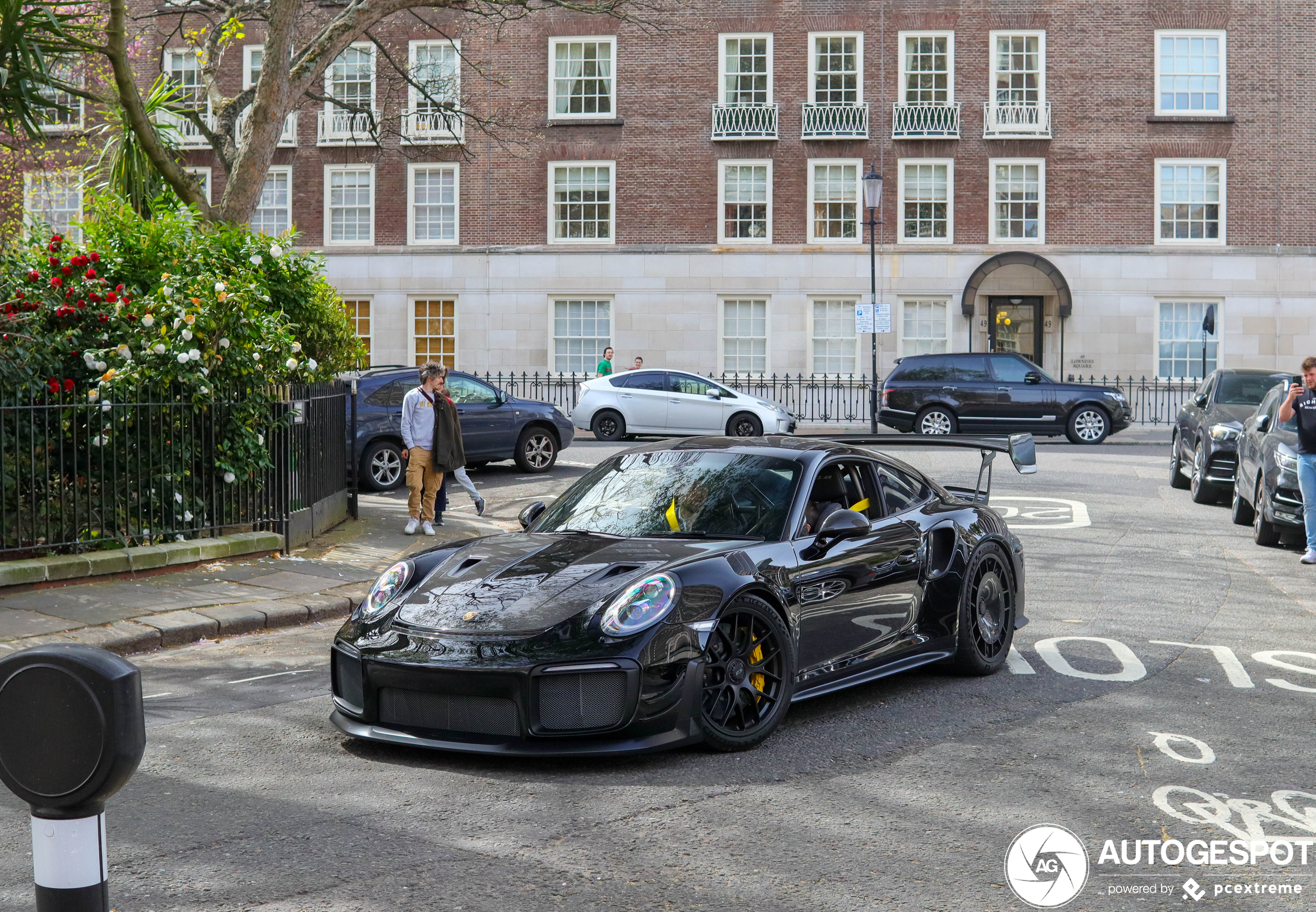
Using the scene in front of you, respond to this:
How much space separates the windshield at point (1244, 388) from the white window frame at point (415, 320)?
22260mm

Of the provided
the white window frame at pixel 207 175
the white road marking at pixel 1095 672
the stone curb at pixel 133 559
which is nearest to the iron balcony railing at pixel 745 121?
the white window frame at pixel 207 175

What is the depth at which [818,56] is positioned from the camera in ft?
114

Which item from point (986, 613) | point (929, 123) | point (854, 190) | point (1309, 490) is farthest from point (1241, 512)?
point (929, 123)

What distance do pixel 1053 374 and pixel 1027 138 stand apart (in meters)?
6.04

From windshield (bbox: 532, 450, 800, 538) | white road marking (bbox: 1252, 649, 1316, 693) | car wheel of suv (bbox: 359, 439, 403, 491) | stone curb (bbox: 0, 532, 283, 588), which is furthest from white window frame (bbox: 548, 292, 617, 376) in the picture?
windshield (bbox: 532, 450, 800, 538)

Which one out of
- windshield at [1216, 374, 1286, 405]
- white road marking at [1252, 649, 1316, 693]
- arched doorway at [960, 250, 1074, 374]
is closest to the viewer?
white road marking at [1252, 649, 1316, 693]

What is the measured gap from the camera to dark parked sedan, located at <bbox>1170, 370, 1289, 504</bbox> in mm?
16078

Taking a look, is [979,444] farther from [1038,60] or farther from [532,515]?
[1038,60]

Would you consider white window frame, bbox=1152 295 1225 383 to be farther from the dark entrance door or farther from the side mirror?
the side mirror

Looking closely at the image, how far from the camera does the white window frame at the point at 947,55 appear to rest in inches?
1357

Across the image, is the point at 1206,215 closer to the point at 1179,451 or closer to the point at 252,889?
the point at 1179,451

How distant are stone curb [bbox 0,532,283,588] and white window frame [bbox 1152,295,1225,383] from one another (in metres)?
27.5

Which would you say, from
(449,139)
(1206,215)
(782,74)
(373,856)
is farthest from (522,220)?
(373,856)

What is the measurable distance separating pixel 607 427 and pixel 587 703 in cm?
2150
